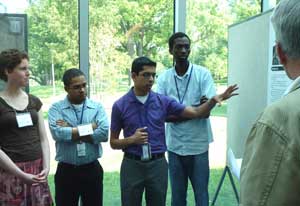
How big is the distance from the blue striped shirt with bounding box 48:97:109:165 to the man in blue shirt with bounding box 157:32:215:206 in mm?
552

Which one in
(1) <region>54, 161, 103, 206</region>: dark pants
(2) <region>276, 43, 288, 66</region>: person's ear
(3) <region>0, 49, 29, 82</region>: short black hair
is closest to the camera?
(2) <region>276, 43, 288, 66</region>: person's ear

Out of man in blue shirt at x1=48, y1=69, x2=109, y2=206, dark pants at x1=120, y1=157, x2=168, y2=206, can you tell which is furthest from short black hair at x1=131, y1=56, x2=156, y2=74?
dark pants at x1=120, y1=157, x2=168, y2=206

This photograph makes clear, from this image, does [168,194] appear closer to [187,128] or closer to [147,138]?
[187,128]

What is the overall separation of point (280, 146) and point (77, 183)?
7.16ft

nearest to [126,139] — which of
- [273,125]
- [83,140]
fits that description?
[83,140]

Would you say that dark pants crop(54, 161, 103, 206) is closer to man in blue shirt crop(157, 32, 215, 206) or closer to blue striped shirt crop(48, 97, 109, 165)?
blue striped shirt crop(48, 97, 109, 165)

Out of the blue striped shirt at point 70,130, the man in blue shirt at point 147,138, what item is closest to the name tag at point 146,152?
the man in blue shirt at point 147,138

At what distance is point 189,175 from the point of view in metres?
3.06

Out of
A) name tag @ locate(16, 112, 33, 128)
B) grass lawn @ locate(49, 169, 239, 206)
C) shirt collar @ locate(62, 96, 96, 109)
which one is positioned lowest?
grass lawn @ locate(49, 169, 239, 206)

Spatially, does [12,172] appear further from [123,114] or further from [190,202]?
[190,202]

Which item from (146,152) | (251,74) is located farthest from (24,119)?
(251,74)

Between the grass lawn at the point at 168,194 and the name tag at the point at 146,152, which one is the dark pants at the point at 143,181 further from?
the grass lawn at the point at 168,194

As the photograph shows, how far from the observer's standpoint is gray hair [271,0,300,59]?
820mm

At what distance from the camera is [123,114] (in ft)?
8.77
